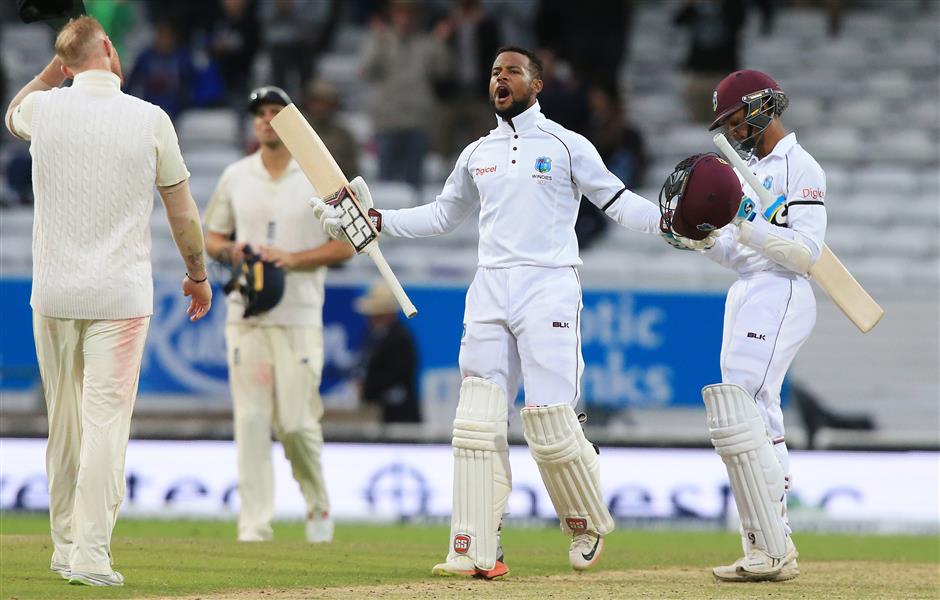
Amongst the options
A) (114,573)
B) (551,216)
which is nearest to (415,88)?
(551,216)

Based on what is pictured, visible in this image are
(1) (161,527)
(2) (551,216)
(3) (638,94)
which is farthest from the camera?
(3) (638,94)

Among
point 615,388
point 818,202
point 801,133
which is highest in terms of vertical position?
point 801,133

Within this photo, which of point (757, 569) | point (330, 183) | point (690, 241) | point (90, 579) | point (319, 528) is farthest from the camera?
point (319, 528)

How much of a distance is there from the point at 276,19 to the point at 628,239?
415 centimetres

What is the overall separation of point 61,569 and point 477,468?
63.5 inches

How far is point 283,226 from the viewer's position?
8703mm

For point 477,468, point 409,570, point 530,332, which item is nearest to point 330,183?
point 530,332

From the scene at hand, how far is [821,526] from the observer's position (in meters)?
10.8

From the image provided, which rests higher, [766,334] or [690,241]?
[690,241]

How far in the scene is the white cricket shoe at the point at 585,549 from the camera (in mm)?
Answer: 6859

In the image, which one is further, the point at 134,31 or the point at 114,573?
the point at 134,31

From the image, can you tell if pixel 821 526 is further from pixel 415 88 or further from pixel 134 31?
pixel 134 31

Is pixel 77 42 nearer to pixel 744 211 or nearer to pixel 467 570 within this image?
pixel 467 570

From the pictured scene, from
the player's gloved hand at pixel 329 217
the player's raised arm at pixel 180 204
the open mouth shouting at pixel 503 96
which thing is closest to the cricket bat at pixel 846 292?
the open mouth shouting at pixel 503 96
